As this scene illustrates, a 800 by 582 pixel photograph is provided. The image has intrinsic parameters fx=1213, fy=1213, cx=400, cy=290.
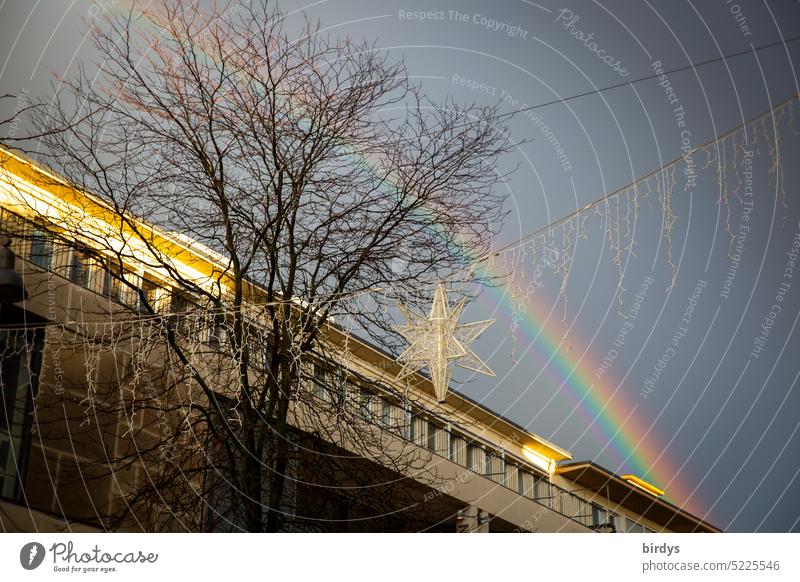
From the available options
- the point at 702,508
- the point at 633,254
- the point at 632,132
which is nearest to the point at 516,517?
the point at 702,508

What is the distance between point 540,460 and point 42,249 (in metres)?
4.57

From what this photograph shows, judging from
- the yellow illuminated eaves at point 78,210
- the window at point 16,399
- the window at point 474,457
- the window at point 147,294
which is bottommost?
the window at point 16,399

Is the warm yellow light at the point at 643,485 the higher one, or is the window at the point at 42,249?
the window at the point at 42,249

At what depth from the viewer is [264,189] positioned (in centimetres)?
870

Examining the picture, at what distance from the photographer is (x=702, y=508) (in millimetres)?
9727

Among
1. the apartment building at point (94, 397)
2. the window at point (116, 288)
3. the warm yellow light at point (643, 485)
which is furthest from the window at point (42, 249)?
the warm yellow light at point (643, 485)

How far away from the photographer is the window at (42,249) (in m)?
8.49

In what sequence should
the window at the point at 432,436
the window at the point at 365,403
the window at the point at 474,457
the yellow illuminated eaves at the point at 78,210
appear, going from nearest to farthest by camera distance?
the yellow illuminated eaves at the point at 78,210, the window at the point at 365,403, the window at the point at 432,436, the window at the point at 474,457

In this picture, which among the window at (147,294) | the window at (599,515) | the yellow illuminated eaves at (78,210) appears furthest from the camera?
the window at (599,515)

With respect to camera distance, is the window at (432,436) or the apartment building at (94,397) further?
the window at (432,436)

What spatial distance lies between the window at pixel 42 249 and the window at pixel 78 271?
0.20 metres

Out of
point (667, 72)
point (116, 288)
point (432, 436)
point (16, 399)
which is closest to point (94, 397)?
point (16, 399)

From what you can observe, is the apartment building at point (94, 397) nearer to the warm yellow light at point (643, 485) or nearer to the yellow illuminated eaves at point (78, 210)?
the yellow illuminated eaves at point (78, 210)
